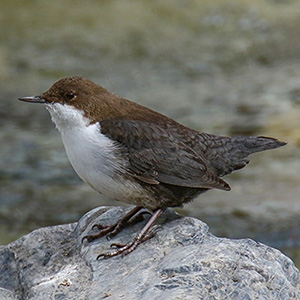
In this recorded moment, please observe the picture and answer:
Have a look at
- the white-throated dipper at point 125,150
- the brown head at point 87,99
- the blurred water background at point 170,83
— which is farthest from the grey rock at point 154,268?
the blurred water background at point 170,83

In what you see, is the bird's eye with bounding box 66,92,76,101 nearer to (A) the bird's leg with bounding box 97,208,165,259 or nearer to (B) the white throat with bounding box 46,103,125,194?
(B) the white throat with bounding box 46,103,125,194

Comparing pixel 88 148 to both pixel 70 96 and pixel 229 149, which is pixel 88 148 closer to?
pixel 70 96

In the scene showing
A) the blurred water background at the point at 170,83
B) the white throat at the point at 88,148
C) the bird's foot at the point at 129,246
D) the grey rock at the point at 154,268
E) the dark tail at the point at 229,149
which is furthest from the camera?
the blurred water background at the point at 170,83

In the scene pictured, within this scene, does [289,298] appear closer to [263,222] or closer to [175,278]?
[175,278]

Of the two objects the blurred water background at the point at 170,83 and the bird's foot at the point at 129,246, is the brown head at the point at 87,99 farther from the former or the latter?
the blurred water background at the point at 170,83

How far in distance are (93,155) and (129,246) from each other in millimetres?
444

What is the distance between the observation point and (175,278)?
2.90 m

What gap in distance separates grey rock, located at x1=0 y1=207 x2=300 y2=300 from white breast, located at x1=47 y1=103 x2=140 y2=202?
9.3 inches

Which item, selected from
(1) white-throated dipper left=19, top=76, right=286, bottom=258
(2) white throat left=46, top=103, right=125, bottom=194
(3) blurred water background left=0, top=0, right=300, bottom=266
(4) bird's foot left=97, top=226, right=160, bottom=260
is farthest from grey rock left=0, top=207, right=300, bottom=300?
(3) blurred water background left=0, top=0, right=300, bottom=266

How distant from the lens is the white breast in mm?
3561

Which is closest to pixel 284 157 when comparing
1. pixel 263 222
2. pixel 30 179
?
pixel 263 222

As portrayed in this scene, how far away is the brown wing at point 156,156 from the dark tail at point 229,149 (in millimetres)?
153

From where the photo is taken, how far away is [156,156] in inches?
147

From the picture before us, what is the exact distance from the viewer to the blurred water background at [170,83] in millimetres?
6746
